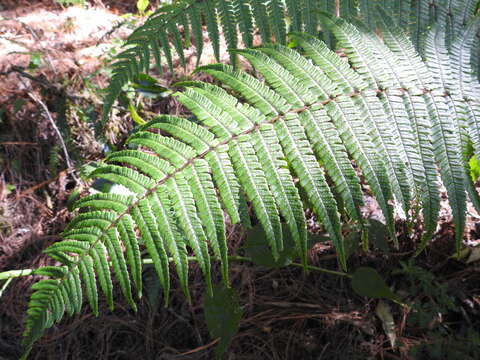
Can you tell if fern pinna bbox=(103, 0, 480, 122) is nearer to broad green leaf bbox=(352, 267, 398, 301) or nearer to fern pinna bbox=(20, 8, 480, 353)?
fern pinna bbox=(20, 8, 480, 353)

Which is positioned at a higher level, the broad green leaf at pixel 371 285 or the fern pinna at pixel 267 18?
the fern pinna at pixel 267 18

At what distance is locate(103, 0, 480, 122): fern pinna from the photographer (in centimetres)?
160

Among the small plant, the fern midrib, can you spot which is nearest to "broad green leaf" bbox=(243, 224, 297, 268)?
the small plant

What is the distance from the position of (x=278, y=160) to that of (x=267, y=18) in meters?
0.88

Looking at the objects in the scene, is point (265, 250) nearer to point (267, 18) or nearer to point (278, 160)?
point (278, 160)

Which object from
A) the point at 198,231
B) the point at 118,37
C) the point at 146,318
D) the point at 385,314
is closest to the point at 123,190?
the point at 146,318

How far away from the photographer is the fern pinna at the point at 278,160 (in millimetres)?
1099

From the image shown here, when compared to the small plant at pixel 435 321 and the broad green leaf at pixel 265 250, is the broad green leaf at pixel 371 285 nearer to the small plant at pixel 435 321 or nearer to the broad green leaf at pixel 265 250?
the small plant at pixel 435 321

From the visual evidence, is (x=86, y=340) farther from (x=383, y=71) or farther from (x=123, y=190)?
(x=383, y=71)

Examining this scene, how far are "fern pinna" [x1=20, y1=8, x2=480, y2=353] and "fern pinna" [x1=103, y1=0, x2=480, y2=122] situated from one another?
0.35 meters

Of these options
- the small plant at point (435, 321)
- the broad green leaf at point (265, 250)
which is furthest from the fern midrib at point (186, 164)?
the small plant at point (435, 321)

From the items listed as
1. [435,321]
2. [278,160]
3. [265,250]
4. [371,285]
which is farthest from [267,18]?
[435,321]

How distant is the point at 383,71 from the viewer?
131 cm

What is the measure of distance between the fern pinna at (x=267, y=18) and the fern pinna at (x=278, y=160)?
35 centimetres
